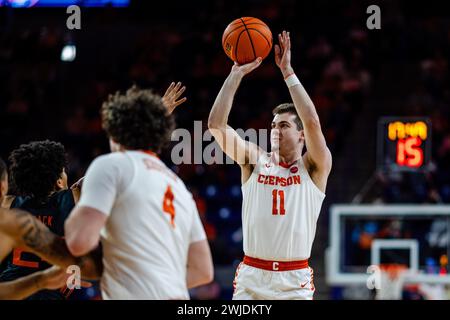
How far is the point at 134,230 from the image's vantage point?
374 centimetres

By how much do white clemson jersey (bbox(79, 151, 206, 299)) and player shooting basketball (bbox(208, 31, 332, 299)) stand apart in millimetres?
1734

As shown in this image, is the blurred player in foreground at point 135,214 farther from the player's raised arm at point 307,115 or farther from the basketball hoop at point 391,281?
the basketball hoop at point 391,281

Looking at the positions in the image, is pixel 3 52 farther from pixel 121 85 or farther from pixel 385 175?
pixel 385 175

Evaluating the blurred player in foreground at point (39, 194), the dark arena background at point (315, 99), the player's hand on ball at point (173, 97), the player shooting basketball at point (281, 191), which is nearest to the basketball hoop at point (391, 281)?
the dark arena background at point (315, 99)

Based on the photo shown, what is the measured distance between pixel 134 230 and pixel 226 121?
6.76 ft

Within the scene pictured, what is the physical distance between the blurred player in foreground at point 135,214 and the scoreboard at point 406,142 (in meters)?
8.02

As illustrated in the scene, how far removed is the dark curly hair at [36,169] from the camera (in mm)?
4730

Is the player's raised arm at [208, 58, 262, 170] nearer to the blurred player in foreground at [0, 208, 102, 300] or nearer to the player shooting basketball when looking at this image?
the player shooting basketball

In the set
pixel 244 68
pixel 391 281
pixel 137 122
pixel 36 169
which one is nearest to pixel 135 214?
pixel 137 122

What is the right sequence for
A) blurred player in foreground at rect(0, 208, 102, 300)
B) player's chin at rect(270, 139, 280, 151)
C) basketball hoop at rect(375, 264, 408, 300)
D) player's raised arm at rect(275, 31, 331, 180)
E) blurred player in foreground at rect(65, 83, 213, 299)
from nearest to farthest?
blurred player in foreground at rect(65, 83, 213, 299), blurred player in foreground at rect(0, 208, 102, 300), player's raised arm at rect(275, 31, 331, 180), player's chin at rect(270, 139, 280, 151), basketball hoop at rect(375, 264, 408, 300)

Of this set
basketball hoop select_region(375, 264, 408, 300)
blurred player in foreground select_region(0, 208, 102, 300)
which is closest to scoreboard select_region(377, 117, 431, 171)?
basketball hoop select_region(375, 264, 408, 300)

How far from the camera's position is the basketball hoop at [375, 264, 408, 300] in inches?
406

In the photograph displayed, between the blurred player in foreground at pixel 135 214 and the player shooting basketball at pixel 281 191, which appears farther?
the player shooting basketball at pixel 281 191
